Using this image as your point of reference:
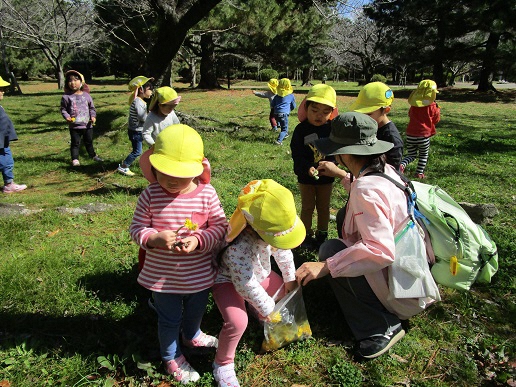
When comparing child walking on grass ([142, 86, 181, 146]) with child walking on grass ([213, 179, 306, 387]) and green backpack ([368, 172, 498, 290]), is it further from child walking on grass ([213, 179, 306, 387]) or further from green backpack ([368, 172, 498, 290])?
green backpack ([368, 172, 498, 290])

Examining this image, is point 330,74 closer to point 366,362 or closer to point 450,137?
point 450,137

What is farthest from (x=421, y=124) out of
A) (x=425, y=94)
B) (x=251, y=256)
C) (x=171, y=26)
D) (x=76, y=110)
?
(x=76, y=110)

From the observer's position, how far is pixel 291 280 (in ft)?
8.11

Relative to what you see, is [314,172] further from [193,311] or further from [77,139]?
[77,139]

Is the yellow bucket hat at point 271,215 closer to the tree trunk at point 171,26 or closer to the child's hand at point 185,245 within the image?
the child's hand at point 185,245

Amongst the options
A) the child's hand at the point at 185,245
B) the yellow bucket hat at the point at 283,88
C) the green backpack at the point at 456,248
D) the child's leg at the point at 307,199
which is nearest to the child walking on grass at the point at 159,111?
the child's leg at the point at 307,199

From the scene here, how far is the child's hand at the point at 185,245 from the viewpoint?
78.5 inches

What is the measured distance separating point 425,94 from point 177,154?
16.5ft

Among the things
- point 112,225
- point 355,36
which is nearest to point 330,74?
point 355,36

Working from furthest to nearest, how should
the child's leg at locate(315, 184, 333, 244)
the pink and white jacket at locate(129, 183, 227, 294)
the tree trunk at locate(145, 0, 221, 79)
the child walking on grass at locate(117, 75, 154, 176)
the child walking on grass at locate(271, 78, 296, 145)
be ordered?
the child walking on grass at locate(271, 78, 296, 145), the tree trunk at locate(145, 0, 221, 79), the child walking on grass at locate(117, 75, 154, 176), the child's leg at locate(315, 184, 333, 244), the pink and white jacket at locate(129, 183, 227, 294)

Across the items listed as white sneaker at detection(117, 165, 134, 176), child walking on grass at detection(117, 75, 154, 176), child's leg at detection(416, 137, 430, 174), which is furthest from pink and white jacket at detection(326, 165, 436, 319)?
white sneaker at detection(117, 165, 134, 176)

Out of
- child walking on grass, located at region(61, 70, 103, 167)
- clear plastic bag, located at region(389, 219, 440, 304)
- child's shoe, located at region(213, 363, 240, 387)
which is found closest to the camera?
child's shoe, located at region(213, 363, 240, 387)

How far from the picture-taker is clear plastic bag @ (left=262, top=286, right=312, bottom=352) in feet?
8.00

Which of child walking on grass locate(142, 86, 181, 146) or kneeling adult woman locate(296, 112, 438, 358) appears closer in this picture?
kneeling adult woman locate(296, 112, 438, 358)
